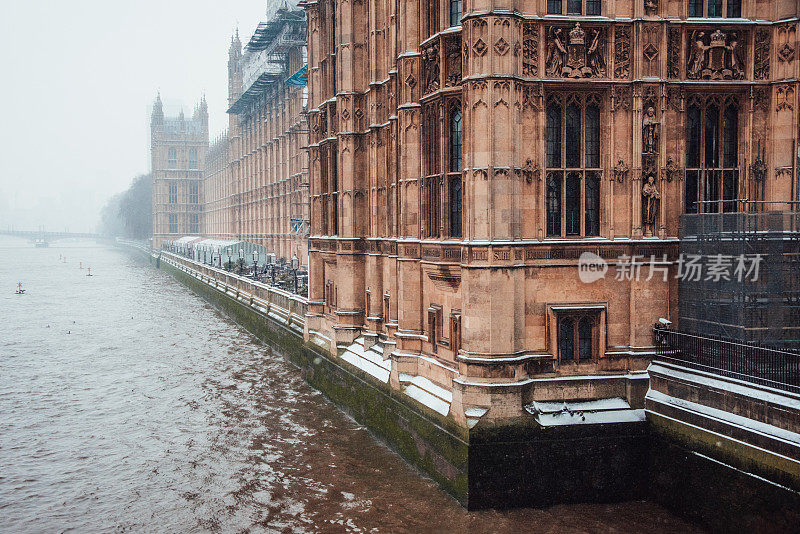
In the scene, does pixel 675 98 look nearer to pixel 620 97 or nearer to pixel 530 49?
pixel 620 97

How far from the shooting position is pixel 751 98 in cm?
1736

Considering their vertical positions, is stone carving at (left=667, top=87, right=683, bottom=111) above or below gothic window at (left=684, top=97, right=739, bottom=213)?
above

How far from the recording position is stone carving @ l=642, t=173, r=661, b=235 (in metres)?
17.1

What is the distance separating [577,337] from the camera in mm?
17250

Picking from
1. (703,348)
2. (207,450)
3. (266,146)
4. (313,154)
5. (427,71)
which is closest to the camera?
(703,348)

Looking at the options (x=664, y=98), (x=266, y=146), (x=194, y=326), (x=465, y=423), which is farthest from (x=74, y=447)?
(x=266, y=146)

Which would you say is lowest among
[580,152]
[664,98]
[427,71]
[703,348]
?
[703,348]

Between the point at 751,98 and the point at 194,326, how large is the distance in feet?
129

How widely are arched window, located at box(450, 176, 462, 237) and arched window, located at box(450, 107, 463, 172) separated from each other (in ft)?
1.05

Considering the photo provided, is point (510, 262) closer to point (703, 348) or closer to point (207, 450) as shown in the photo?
point (703, 348)

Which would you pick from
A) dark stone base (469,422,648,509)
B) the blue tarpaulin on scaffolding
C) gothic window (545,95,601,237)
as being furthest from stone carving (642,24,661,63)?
the blue tarpaulin on scaffolding

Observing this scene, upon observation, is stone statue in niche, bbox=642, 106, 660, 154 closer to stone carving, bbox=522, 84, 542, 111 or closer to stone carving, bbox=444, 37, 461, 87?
stone carving, bbox=522, 84, 542, 111

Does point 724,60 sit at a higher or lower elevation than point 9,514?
higher

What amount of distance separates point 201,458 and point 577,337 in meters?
11.0
